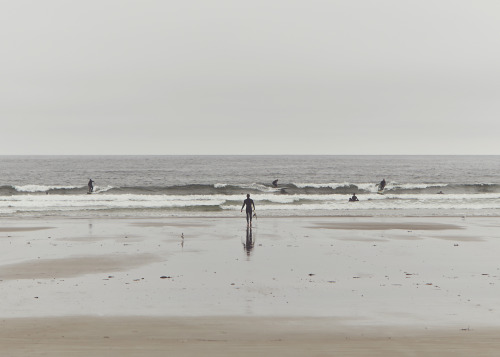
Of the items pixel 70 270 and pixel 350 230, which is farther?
pixel 350 230

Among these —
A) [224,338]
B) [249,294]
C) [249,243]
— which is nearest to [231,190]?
[249,243]

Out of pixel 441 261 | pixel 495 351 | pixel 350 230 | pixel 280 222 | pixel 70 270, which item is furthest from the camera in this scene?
pixel 280 222

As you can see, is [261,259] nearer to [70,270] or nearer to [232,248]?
[232,248]

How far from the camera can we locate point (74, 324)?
410 inches

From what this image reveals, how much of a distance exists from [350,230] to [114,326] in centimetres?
1804

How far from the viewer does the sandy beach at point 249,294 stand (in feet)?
31.0

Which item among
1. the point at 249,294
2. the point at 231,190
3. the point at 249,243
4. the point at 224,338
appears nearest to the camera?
the point at 224,338

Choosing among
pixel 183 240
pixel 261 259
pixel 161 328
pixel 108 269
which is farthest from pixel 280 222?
pixel 161 328

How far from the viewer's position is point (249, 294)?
1280 centimetres

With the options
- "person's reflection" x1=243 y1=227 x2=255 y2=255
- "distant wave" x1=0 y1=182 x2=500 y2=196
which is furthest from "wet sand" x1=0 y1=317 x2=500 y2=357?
"distant wave" x1=0 y1=182 x2=500 y2=196

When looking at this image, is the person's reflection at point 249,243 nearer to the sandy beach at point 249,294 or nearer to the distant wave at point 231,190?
the sandy beach at point 249,294

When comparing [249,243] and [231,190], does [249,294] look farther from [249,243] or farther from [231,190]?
[231,190]

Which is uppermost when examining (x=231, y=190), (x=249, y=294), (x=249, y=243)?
(x=249, y=294)

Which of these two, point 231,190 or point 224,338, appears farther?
point 231,190
